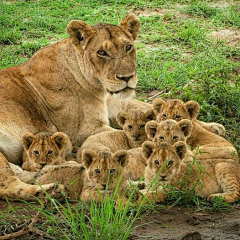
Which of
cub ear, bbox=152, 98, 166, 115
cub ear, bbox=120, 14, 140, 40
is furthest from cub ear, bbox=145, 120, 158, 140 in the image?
cub ear, bbox=120, 14, 140, 40

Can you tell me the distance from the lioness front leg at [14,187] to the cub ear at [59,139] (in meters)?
0.62

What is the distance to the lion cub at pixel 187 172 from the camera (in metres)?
6.41

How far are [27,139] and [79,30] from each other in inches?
56.6

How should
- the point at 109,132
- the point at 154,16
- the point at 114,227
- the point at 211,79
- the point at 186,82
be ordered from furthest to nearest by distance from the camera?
the point at 154,16 < the point at 186,82 < the point at 211,79 < the point at 109,132 < the point at 114,227

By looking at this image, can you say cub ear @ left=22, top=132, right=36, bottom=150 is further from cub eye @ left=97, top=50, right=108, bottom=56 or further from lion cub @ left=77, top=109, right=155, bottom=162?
cub eye @ left=97, top=50, right=108, bottom=56

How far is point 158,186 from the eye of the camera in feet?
21.3

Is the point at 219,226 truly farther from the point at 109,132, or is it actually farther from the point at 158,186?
the point at 109,132

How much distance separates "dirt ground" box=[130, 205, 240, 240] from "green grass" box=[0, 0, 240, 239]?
195 cm

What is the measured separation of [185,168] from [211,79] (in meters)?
→ 2.63

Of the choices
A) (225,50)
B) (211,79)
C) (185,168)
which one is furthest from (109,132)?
(225,50)

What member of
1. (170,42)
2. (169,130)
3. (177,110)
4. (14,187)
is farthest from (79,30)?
(170,42)

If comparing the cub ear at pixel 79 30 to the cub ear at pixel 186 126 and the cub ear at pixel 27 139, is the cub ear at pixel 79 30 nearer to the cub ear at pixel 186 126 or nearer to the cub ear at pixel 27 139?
the cub ear at pixel 27 139

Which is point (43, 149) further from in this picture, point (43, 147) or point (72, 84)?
point (72, 84)

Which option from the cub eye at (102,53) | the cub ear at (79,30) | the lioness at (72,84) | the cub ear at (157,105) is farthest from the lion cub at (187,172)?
the cub ear at (79,30)
